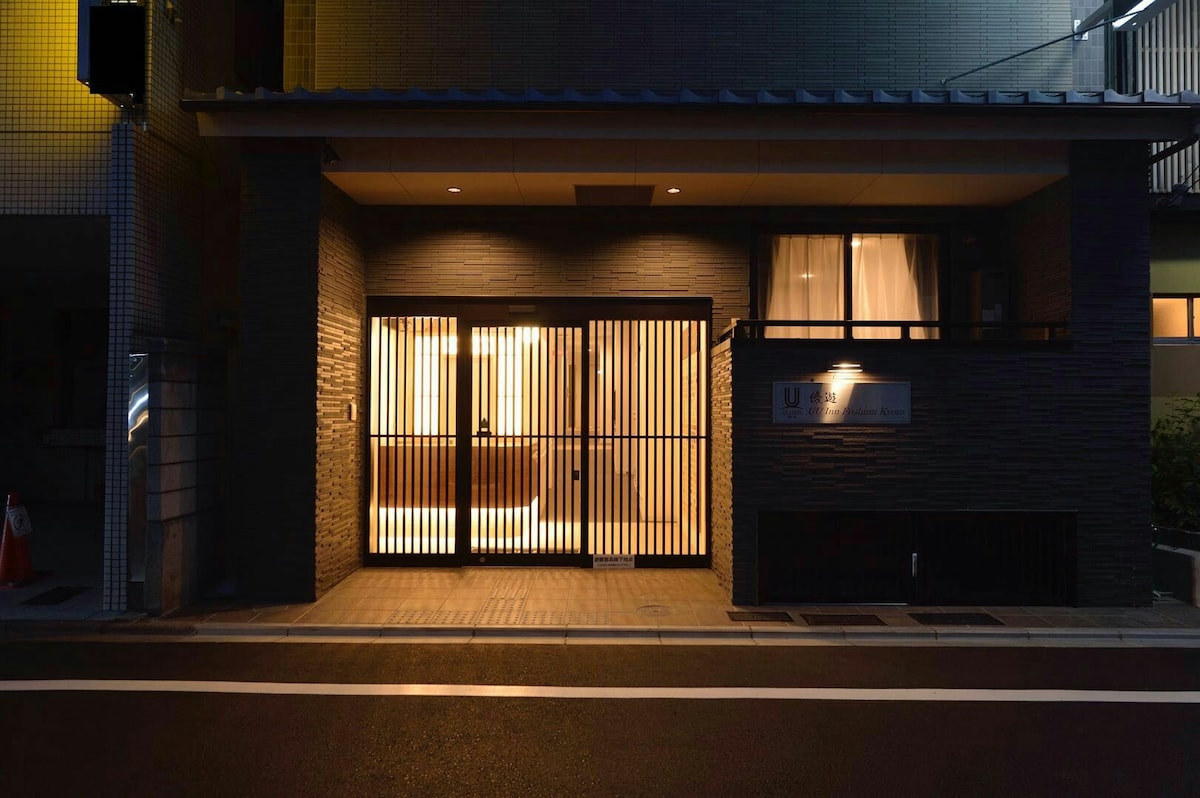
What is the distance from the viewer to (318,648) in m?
6.84

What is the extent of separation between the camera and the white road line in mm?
5664

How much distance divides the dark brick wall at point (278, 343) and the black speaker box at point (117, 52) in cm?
135

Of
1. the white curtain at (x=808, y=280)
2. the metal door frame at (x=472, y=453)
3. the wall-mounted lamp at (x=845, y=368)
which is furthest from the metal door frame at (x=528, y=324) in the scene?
the wall-mounted lamp at (x=845, y=368)

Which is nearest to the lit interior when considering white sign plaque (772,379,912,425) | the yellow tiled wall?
white sign plaque (772,379,912,425)

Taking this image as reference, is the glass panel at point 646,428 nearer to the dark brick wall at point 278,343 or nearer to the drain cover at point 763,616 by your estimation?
the drain cover at point 763,616

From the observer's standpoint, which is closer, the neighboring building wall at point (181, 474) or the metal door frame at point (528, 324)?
the neighboring building wall at point (181, 474)

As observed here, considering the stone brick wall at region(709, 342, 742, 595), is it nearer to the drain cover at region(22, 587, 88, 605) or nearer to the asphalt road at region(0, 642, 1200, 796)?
the asphalt road at region(0, 642, 1200, 796)

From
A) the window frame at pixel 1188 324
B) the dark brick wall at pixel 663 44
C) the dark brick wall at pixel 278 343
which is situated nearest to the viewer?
Result: the dark brick wall at pixel 278 343

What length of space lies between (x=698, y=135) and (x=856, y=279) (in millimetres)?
3427

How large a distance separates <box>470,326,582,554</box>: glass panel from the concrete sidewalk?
1478 mm

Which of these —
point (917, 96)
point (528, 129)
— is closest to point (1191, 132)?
point (917, 96)

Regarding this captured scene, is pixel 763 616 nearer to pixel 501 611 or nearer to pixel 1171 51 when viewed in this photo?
pixel 501 611

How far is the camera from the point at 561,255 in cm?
1007

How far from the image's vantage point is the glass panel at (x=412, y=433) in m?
10.1
